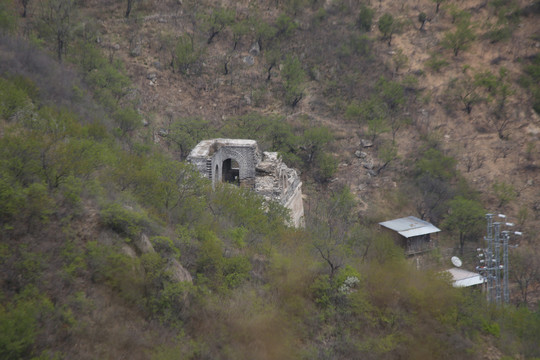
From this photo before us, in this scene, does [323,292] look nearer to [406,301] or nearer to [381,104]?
[406,301]

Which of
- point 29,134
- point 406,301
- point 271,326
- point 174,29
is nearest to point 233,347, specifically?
point 271,326

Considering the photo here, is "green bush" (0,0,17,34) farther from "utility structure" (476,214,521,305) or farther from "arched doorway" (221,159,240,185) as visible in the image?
"utility structure" (476,214,521,305)

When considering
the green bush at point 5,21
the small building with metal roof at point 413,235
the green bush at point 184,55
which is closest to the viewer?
the green bush at point 5,21

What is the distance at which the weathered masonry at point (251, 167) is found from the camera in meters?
16.6

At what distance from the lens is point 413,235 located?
66.3 feet

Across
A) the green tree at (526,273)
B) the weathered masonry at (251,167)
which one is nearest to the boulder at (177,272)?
the weathered masonry at (251,167)

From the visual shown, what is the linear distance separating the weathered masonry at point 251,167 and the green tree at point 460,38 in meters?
19.3

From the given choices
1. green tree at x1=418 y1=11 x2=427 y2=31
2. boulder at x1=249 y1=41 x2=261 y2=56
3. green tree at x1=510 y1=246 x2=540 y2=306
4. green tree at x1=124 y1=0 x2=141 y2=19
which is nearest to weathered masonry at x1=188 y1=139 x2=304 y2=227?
green tree at x1=510 y1=246 x2=540 y2=306

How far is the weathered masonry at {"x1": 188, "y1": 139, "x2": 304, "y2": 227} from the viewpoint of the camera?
54.5 feet

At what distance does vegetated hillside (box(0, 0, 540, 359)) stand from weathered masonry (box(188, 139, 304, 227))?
1539 millimetres

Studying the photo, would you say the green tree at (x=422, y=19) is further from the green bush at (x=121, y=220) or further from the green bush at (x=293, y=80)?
the green bush at (x=121, y=220)

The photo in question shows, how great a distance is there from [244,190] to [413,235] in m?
9.12

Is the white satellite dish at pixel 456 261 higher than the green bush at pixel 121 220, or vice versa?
the green bush at pixel 121 220

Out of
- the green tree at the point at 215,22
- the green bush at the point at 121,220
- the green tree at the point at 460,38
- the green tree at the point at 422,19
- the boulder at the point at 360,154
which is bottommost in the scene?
the green bush at the point at 121,220
